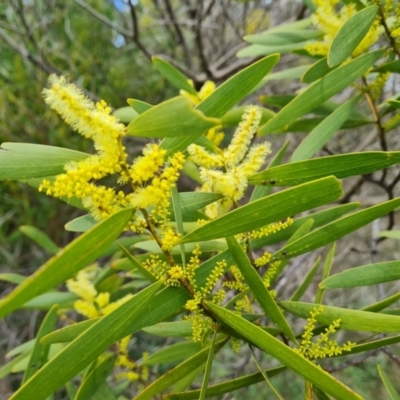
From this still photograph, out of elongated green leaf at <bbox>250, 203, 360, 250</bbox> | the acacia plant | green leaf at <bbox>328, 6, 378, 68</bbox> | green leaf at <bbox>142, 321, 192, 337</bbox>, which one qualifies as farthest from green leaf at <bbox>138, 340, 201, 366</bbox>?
green leaf at <bbox>328, 6, 378, 68</bbox>

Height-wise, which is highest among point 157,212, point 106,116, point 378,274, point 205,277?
point 106,116

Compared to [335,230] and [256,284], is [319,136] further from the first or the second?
[256,284]

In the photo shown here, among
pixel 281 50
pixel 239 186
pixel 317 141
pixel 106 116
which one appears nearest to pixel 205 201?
pixel 239 186

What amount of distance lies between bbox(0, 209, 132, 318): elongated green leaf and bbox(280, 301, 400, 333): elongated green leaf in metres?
0.34

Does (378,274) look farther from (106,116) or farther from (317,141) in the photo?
(106,116)

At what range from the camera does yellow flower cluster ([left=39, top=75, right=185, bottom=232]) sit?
44 cm

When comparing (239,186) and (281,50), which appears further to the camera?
(281,50)

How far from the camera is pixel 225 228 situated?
20.1 inches

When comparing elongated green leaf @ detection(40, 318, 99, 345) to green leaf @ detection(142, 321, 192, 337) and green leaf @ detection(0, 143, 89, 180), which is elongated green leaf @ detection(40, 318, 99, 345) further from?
green leaf @ detection(0, 143, 89, 180)

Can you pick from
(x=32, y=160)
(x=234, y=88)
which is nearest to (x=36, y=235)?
(x=32, y=160)

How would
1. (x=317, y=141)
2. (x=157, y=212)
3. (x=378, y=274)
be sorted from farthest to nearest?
(x=317, y=141), (x=378, y=274), (x=157, y=212)

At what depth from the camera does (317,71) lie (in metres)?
0.79

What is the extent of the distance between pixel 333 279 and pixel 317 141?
0.93 ft

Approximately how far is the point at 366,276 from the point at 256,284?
205mm
